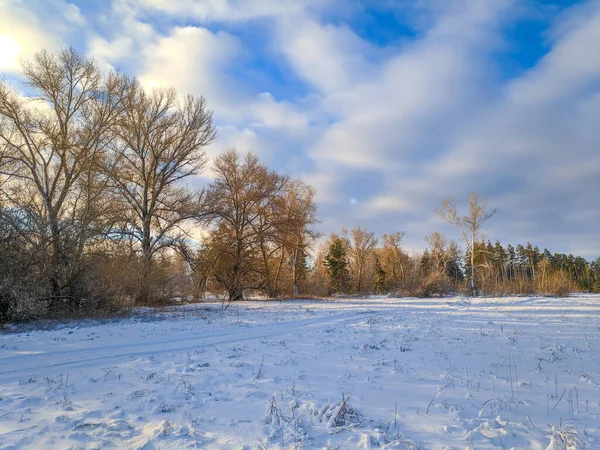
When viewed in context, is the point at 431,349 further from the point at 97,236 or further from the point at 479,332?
the point at 97,236

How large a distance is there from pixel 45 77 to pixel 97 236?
8875mm

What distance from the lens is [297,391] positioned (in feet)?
16.3

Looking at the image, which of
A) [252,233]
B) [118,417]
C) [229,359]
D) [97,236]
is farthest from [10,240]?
[252,233]

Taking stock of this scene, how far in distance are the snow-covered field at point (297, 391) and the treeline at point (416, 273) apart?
28.9m

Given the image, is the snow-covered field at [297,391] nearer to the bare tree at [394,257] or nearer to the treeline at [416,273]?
the treeline at [416,273]

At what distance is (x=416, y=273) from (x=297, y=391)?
38.2 meters

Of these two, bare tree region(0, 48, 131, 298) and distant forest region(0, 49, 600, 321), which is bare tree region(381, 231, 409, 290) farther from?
bare tree region(0, 48, 131, 298)

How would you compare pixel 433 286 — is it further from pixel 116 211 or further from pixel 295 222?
pixel 116 211

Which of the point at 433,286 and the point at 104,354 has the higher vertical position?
the point at 433,286

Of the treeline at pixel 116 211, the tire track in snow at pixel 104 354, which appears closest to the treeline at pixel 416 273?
the treeline at pixel 116 211

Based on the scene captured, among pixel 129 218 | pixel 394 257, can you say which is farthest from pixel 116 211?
pixel 394 257

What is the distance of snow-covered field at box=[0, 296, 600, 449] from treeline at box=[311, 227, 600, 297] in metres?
28.9

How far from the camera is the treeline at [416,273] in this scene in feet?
117

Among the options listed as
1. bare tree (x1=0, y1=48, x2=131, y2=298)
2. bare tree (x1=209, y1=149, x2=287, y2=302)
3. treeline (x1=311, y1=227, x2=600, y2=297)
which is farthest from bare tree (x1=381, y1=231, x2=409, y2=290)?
bare tree (x1=0, y1=48, x2=131, y2=298)
